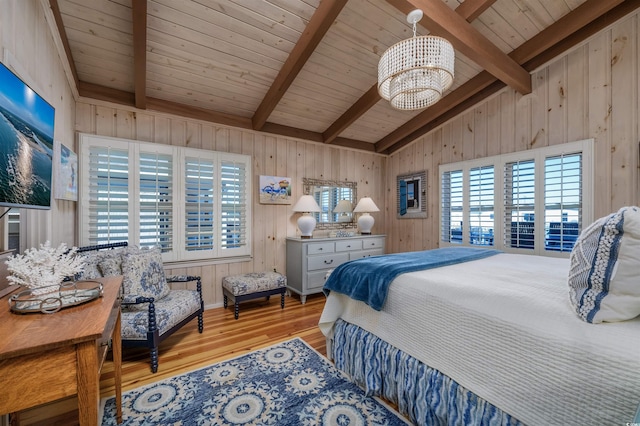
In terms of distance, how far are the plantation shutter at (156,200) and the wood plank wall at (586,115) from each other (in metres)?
3.95

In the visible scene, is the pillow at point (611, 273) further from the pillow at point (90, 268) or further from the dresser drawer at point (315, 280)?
the pillow at point (90, 268)

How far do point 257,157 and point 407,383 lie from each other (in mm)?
3186

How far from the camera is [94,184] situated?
9.11ft

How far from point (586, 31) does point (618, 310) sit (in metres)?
3.41

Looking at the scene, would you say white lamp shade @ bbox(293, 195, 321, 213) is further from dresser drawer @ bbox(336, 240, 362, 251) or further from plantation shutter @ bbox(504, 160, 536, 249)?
plantation shutter @ bbox(504, 160, 536, 249)

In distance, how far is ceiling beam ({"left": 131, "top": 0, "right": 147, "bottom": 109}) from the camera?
77.1 inches

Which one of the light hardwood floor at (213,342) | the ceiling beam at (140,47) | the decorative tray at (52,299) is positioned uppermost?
the ceiling beam at (140,47)

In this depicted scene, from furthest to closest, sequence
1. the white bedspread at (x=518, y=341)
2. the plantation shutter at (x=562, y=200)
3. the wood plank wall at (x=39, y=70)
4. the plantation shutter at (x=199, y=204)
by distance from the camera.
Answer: the plantation shutter at (x=199, y=204) < the plantation shutter at (x=562, y=200) < the wood plank wall at (x=39, y=70) < the white bedspread at (x=518, y=341)

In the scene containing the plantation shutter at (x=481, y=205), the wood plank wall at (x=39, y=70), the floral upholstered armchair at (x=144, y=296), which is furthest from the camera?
the plantation shutter at (x=481, y=205)

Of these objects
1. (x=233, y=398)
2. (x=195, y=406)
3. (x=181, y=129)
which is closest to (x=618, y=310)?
(x=233, y=398)

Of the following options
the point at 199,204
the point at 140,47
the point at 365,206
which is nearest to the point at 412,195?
the point at 365,206

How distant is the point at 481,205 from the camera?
3742 millimetres

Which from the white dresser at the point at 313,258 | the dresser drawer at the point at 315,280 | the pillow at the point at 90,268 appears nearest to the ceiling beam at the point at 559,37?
the white dresser at the point at 313,258

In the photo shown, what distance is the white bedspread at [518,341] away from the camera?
922mm
